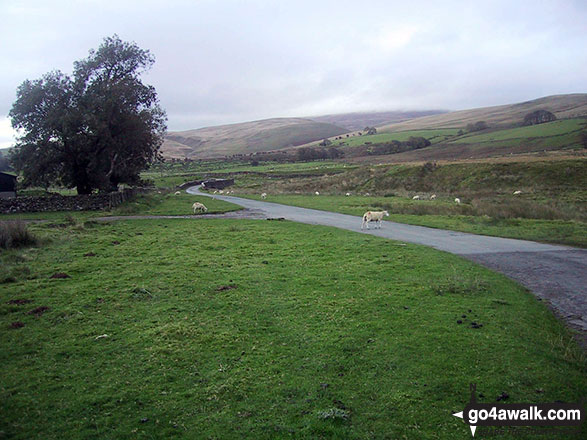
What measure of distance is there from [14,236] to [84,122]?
2812 cm

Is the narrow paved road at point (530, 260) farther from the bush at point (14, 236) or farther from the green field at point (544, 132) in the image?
the green field at point (544, 132)

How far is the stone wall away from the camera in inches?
1487

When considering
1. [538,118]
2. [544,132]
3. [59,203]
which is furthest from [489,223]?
[538,118]

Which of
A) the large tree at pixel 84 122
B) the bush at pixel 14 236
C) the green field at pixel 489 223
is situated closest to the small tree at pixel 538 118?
the green field at pixel 489 223

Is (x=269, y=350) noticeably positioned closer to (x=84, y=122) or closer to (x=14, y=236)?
(x=14, y=236)

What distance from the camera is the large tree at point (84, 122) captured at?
43281mm

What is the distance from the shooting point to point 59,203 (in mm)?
39125

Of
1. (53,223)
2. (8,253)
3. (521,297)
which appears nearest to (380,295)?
(521,297)

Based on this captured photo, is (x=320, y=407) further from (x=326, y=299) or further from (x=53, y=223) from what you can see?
(x=53, y=223)

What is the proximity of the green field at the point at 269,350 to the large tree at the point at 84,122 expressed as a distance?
33036 mm

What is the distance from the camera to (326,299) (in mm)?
11180

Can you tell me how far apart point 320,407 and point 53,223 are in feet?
92.8

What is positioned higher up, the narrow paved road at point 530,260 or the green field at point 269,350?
the green field at point 269,350

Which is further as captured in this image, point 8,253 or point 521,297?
point 8,253
